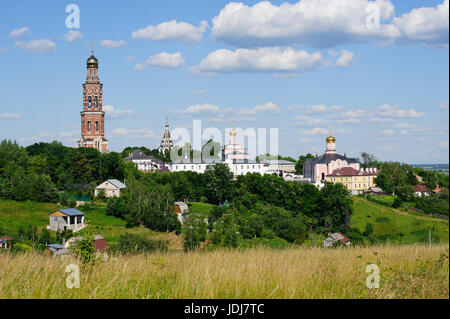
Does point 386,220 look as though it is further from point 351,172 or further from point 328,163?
point 328,163

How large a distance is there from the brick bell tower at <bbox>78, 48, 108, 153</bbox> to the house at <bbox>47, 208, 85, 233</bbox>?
1609 inches

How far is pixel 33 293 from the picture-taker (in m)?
5.79

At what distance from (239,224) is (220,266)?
105 ft

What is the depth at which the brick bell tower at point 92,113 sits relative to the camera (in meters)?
80.4

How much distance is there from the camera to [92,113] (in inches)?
3179

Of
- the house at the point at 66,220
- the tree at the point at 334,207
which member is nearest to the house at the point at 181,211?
the house at the point at 66,220

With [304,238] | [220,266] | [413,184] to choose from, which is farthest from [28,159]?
[220,266]

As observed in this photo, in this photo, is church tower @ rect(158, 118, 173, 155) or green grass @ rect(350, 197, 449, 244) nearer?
green grass @ rect(350, 197, 449, 244)

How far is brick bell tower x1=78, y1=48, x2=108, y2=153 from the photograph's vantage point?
80375 millimetres

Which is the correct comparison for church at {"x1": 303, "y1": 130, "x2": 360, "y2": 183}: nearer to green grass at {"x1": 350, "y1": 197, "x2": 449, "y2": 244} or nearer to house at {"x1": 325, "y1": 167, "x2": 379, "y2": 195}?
house at {"x1": 325, "y1": 167, "x2": 379, "y2": 195}

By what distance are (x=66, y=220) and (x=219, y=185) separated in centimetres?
2224

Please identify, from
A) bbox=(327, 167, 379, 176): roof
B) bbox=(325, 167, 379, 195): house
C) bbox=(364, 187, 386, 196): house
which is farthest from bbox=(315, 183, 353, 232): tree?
bbox=(327, 167, 379, 176): roof

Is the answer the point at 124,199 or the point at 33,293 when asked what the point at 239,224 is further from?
the point at 33,293

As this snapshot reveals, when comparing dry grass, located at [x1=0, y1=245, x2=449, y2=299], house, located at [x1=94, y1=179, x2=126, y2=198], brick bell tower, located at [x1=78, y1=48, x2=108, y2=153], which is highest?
brick bell tower, located at [x1=78, y1=48, x2=108, y2=153]
